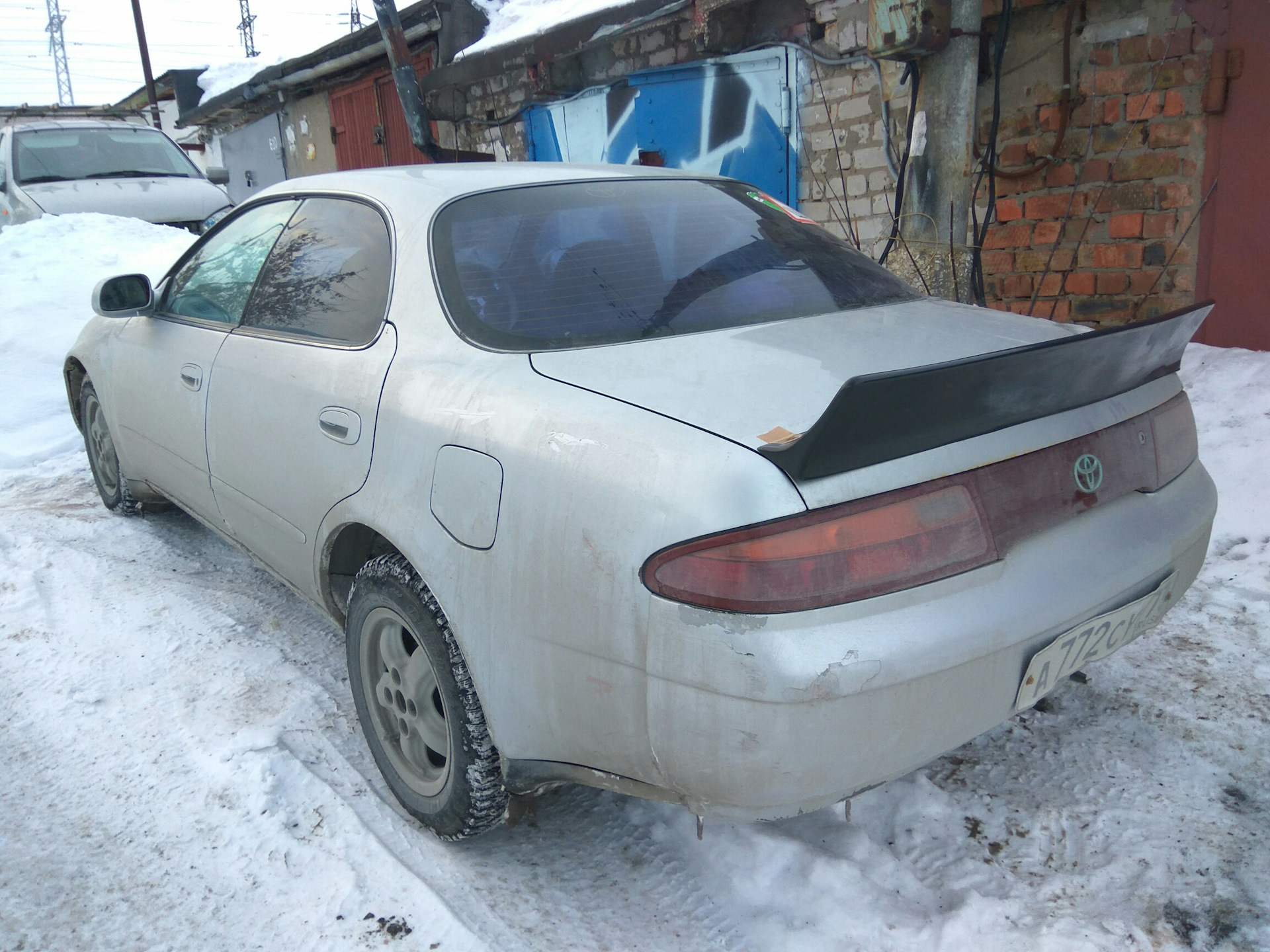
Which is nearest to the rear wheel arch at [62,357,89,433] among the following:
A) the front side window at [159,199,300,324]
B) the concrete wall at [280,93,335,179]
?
the front side window at [159,199,300,324]

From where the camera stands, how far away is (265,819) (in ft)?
7.20

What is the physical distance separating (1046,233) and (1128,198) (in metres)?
0.47

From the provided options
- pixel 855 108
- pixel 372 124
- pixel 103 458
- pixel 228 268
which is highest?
pixel 372 124

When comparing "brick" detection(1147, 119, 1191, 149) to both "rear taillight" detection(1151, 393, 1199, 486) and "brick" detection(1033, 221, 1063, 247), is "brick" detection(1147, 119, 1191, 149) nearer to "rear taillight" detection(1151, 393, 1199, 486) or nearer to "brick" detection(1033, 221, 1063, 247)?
"brick" detection(1033, 221, 1063, 247)

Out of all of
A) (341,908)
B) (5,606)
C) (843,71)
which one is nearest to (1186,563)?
(341,908)

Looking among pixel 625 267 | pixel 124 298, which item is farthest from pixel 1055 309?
pixel 124 298

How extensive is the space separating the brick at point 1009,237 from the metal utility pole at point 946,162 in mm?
1044

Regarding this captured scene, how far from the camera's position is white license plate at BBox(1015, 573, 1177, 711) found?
172 cm

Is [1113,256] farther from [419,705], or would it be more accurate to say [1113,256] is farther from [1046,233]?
[419,705]

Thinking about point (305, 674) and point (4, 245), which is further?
point (4, 245)

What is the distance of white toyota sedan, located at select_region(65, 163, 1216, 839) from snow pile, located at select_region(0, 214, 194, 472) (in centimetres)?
368

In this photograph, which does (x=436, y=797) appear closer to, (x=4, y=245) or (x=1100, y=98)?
(x=1100, y=98)

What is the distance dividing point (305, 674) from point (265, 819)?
29.2 inches

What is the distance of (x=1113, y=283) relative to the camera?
5105 millimetres
